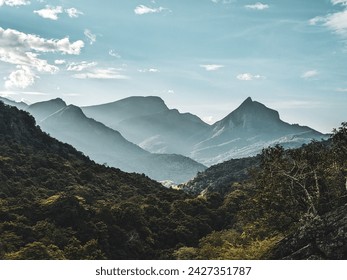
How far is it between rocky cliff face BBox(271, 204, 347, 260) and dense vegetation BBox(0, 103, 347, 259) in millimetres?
2822

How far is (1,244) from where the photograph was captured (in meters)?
36.6

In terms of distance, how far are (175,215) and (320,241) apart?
1962 inches

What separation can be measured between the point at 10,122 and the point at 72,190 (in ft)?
236

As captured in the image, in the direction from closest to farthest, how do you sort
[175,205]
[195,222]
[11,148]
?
[195,222]
[175,205]
[11,148]

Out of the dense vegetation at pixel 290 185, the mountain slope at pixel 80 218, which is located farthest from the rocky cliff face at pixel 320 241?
the mountain slope at pixel 80 218

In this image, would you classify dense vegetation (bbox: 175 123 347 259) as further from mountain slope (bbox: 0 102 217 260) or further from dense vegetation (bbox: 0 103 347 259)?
mountain slope (bbox: 0 102 217 260)

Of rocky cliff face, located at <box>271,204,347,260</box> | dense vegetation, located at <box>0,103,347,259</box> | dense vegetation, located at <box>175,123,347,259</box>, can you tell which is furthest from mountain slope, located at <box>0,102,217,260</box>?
rocky cliff face, located at <box>271,204,347,260</box>

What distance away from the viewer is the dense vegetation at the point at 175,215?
38.2 m

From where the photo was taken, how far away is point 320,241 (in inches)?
813

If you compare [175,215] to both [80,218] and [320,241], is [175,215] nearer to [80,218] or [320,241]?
[80,218]

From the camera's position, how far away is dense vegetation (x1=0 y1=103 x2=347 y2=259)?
38.2 meters
